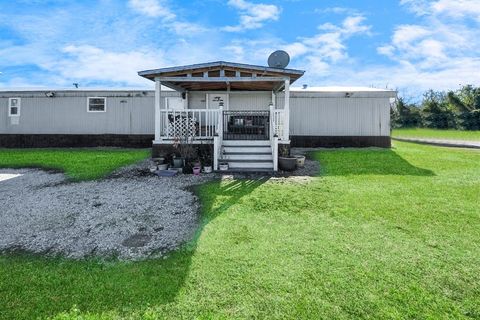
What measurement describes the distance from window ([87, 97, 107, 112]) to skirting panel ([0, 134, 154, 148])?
1.28m

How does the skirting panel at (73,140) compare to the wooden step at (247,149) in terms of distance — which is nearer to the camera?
the wooden step at (247,149)

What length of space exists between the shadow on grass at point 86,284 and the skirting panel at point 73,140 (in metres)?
11.8

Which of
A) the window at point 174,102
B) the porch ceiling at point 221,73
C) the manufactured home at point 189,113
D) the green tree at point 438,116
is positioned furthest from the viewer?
the green tree at point 438,116

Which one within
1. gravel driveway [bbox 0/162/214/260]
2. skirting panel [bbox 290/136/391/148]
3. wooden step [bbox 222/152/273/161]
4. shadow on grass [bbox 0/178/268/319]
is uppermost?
skirting panel [bbox 290/136/391/148]

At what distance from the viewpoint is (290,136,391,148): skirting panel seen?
46.8 feet

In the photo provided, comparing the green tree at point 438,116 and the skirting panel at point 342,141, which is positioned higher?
the green tree at point 438,116

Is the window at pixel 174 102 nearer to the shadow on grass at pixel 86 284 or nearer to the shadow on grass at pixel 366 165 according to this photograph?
the shadow on grass at pixel 366 165

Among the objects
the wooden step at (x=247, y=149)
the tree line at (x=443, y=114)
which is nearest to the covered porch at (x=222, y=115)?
the wooden step at (x=247, y=149)

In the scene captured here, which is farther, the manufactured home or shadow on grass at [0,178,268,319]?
the manufactured home

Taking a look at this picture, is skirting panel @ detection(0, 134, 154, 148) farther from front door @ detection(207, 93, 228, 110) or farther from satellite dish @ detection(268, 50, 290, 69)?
satellite dish @ detection(268, 50, 290, 69)

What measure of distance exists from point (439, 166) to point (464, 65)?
32669 millimetres

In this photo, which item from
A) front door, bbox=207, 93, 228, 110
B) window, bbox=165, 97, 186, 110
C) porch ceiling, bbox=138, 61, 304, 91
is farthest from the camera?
window, bbox=165, 97, 186, 110

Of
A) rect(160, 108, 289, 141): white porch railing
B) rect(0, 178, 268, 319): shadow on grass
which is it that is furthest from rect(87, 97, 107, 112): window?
rect(0, 178, 268, 319): shadow on grass

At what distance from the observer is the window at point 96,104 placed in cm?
1516
